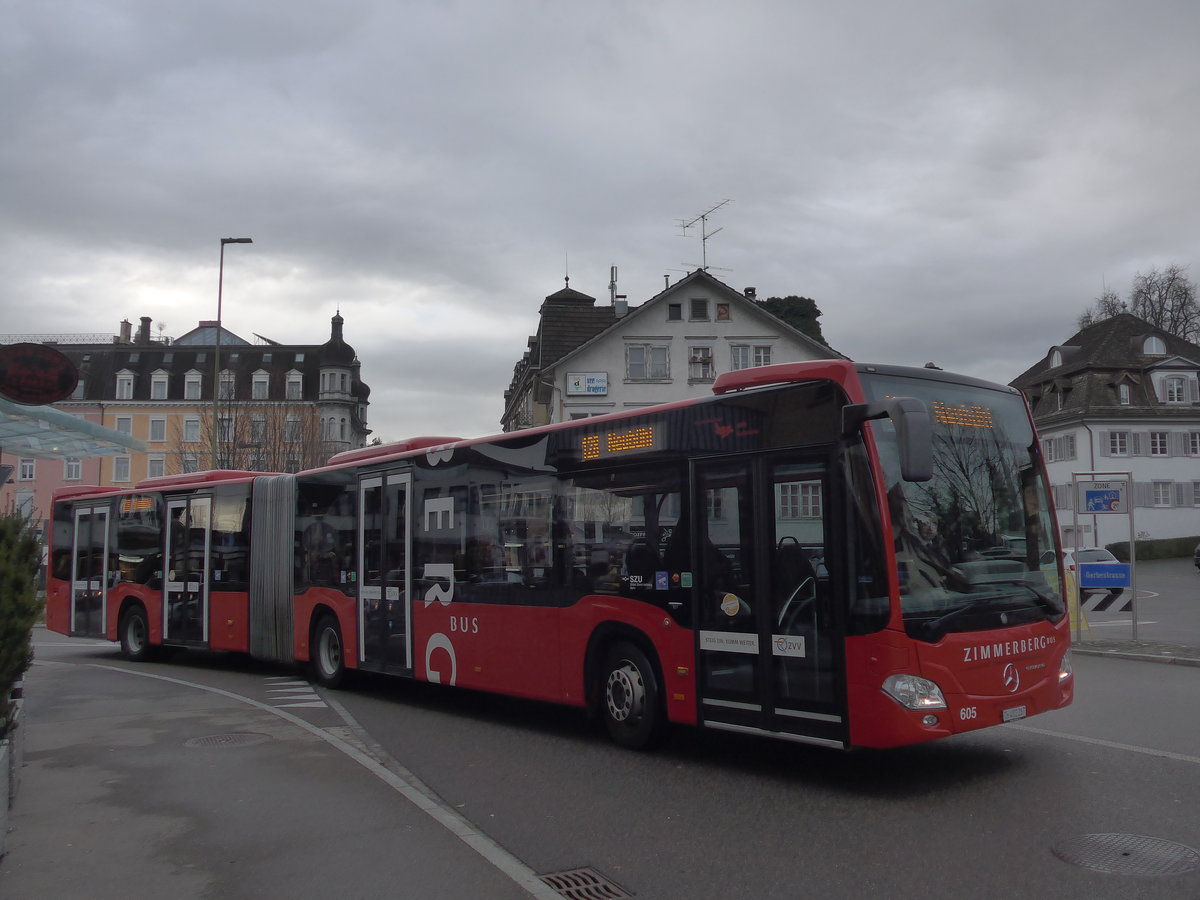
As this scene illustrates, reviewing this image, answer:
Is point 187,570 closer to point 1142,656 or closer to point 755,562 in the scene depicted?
point 755,562

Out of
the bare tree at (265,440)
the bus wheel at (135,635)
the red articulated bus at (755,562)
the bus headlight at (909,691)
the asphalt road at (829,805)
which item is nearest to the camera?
the asphalt road at (829,805)

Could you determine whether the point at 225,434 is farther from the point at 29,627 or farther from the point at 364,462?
the point at 29,627

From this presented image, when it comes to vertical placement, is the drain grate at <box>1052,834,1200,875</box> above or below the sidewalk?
above

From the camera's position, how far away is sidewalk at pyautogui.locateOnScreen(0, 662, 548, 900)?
586 cm

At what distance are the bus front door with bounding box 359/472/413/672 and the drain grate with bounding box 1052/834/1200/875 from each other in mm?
8242

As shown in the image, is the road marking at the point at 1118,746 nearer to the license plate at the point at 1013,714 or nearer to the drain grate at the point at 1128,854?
the license plate at the point at 1013,714

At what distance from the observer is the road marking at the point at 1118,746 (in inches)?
333

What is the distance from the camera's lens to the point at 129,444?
56.5 feet

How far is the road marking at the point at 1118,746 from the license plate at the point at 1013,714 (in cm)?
162

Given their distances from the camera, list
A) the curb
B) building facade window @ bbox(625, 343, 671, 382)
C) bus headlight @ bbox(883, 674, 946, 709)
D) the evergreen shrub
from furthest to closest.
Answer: building facade window @ bbox(625, 343, 671, 382) < the curb < bus headlight @ bbox(883, 674, 946, 709) < the evergreen shrub

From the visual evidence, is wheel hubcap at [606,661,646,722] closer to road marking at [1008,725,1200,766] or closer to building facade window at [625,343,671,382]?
road marking at [1008,725,1200,766]

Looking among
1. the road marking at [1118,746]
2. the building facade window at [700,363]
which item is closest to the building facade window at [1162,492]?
the building facade window at [700,363]

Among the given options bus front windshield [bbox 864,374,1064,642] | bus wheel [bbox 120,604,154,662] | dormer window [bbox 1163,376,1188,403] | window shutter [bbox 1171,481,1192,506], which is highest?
dormer window [bbox 1163,376,1188,403]

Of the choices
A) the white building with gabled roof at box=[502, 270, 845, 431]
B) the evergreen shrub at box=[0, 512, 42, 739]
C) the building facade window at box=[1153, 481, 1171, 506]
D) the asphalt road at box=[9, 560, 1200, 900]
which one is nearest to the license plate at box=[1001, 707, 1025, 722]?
the asphalt road at box=[9, 560, 1200, 900]
